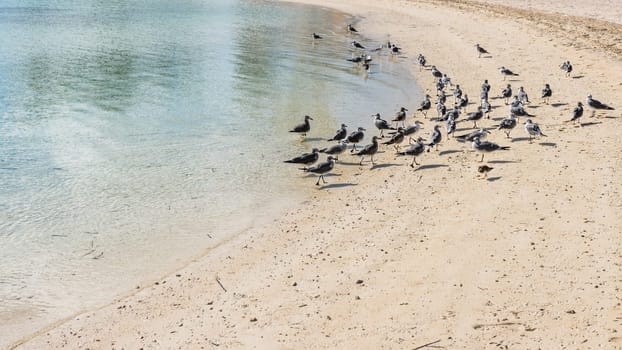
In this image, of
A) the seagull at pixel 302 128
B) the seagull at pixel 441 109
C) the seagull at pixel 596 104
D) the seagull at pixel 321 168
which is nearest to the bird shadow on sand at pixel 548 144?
the seagull at pixel 596 104

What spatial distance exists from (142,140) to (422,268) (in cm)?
1210

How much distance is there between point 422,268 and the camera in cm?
1164

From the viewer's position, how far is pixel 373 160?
1920 centimetres

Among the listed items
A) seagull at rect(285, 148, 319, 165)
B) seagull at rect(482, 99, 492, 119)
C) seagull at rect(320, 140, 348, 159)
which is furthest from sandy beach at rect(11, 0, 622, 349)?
seagull at rect(482, 99, 492, 119)

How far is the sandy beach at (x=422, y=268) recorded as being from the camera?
387 inches

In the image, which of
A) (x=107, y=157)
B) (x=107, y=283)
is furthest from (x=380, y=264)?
(x=107, y=157)

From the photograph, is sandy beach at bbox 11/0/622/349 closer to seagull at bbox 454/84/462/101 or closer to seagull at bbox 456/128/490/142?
seagull at bbox 456/128/490/142

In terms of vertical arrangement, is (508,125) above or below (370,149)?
above

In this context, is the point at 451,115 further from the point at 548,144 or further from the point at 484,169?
the point at 484,169

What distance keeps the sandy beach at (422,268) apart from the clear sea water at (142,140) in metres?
1.17

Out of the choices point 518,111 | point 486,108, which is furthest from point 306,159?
point 486,108

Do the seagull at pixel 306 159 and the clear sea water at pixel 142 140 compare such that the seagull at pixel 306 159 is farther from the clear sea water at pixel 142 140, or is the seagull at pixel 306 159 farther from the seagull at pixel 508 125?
the seagull at pixel 508 125

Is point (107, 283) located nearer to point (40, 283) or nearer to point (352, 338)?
point (40, 283)

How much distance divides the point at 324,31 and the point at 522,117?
26.4 meters
